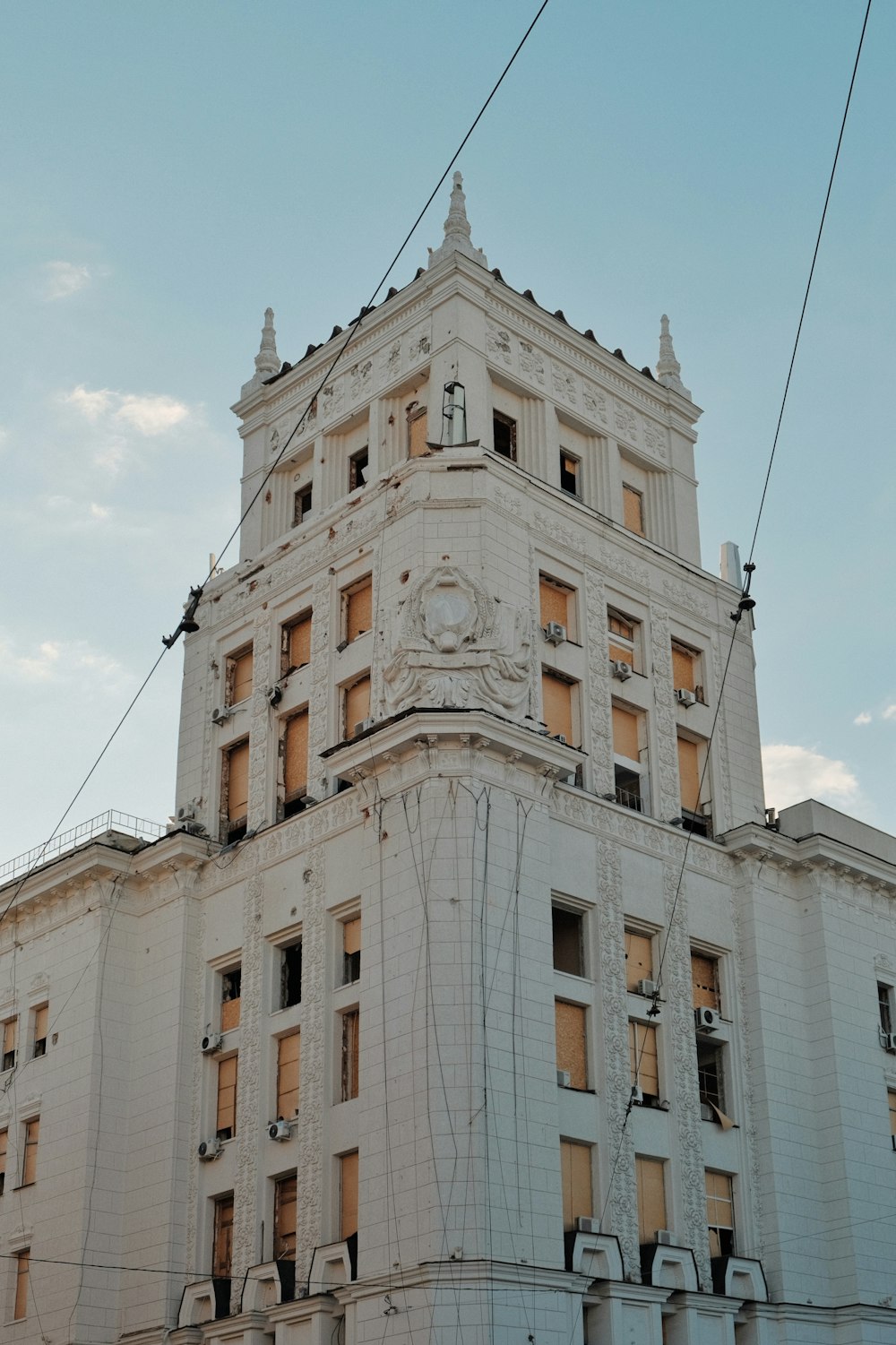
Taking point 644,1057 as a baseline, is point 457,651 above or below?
above

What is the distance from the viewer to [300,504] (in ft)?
153

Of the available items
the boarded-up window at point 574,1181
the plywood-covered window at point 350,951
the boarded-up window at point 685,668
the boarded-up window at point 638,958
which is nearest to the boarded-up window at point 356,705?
the plywood-covered window at point 350,951

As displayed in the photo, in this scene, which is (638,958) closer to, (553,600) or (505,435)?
(553,600)

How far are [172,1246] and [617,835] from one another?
13381 millimetres

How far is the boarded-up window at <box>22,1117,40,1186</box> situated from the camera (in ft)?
134

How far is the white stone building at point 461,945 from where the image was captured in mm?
33438

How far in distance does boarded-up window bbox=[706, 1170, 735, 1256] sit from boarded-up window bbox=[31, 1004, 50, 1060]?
16.5m

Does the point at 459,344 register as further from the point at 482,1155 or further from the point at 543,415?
the point at 482,1155

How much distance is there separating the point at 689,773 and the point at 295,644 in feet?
34.2

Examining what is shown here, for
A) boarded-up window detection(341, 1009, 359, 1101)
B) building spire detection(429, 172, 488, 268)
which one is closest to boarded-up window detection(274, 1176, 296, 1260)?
boarded-up window detection(341, 1009, 359, 1101)

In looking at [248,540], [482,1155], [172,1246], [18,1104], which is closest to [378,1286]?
[482,1155]

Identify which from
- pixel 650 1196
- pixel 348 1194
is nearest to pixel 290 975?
pixel 348 1194

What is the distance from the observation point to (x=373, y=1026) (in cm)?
3428

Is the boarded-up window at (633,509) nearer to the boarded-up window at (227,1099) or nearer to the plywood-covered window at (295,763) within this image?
the plywood-covered window at (295,763)
